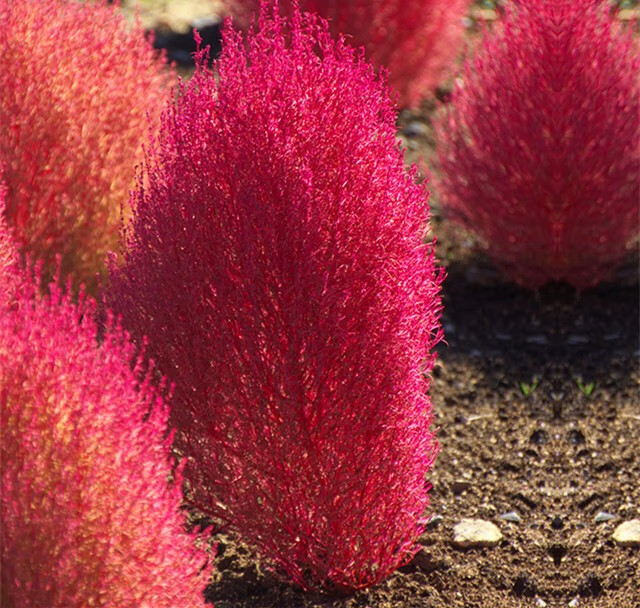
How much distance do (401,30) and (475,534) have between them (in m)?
3.80

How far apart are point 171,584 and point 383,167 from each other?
3.73 feet

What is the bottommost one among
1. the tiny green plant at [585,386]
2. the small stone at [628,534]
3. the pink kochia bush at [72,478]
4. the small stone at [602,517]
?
the small stone at [602,517]

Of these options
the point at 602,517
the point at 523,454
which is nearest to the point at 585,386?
the point at 523,454

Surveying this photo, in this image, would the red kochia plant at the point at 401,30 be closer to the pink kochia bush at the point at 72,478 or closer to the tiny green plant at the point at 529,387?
the tiny green plant at the point at 529,387

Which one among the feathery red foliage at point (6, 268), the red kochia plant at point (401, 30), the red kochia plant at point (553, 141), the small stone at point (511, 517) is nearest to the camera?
the feathery red foliage at point (6, 268)

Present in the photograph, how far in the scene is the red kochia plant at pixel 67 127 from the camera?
4203mm

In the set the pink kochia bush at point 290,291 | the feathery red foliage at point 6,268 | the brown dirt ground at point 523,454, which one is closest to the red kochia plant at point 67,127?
the feathery red foliage at point 6,268

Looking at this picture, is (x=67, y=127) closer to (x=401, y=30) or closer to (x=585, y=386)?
(x=585, y=386)

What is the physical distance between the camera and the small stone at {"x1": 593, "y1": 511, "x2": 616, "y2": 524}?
391cm

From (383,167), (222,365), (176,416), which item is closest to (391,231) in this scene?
(383,167)

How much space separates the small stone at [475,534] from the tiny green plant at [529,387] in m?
0.94

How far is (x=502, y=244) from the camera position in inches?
206

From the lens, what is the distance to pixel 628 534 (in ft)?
12.4

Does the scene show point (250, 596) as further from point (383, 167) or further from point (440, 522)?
point (383, 167)
